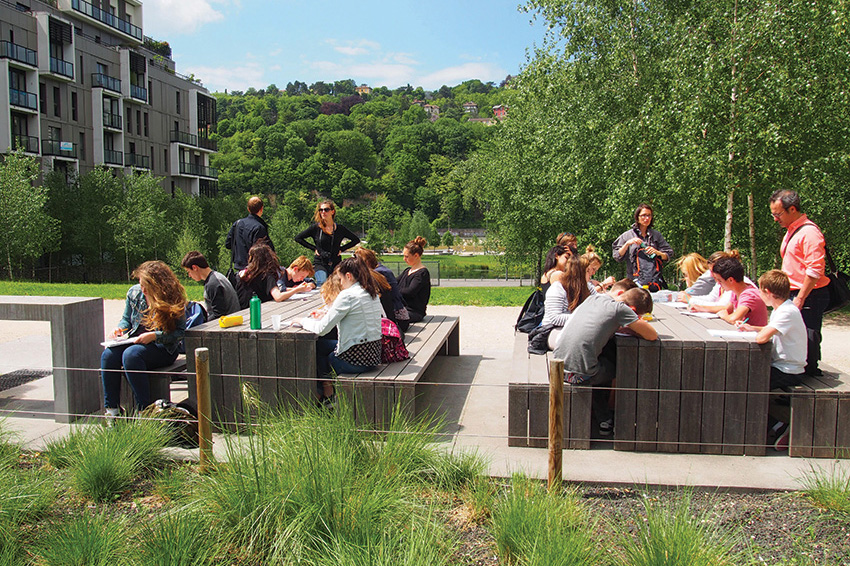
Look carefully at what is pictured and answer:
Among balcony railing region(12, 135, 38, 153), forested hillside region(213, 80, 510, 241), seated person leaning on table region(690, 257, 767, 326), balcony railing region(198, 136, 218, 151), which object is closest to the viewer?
seated person leaning on table region(690, 257, 767, 326)

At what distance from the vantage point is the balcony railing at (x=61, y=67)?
43950 mm

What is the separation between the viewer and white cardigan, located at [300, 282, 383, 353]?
551cm

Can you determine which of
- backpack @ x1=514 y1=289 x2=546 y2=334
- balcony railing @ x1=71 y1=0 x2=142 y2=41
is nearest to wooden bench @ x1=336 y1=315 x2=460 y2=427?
backpack @ x1=514 y1=289 x2=546 y2=334

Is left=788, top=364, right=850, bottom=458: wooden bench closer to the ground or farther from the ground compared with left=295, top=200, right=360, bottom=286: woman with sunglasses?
closer to the ground

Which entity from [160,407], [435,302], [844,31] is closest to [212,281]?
[160,407]

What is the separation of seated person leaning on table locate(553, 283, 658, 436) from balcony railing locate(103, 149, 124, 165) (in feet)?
171

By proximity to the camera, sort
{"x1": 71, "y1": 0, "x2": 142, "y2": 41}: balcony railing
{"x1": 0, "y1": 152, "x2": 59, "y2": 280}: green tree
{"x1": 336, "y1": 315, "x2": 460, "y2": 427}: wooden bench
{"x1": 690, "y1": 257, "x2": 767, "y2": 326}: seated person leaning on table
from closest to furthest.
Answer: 1. {"x1": 336, "y1": 315, "x2": 460, "y2": 427}: wooden bench
2. {"x1": 690, "y1": 257, "x2": 767, "y2": 326}: seated person leaning on table
3. {"x1": 0, "y1": 152, "x2": 59, "y2": 280}: green tree
4. {"x1": 71, "y1": 0, "x2": 142, "y2": 41}: balcony railing

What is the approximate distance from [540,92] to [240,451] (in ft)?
64.9

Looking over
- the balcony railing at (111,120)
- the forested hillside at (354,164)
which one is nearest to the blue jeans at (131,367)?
the balcony railing at (111,120)

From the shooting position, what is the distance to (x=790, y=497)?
4332 mm

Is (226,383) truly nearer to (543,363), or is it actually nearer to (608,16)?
(543,363)

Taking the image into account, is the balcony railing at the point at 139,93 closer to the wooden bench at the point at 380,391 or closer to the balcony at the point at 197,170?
the balcony at the point at 197,170

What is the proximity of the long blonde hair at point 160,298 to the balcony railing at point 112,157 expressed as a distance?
49.9 meters

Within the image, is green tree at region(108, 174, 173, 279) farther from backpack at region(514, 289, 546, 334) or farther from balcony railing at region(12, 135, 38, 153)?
backpack at region(514, 289, 546, 334)
